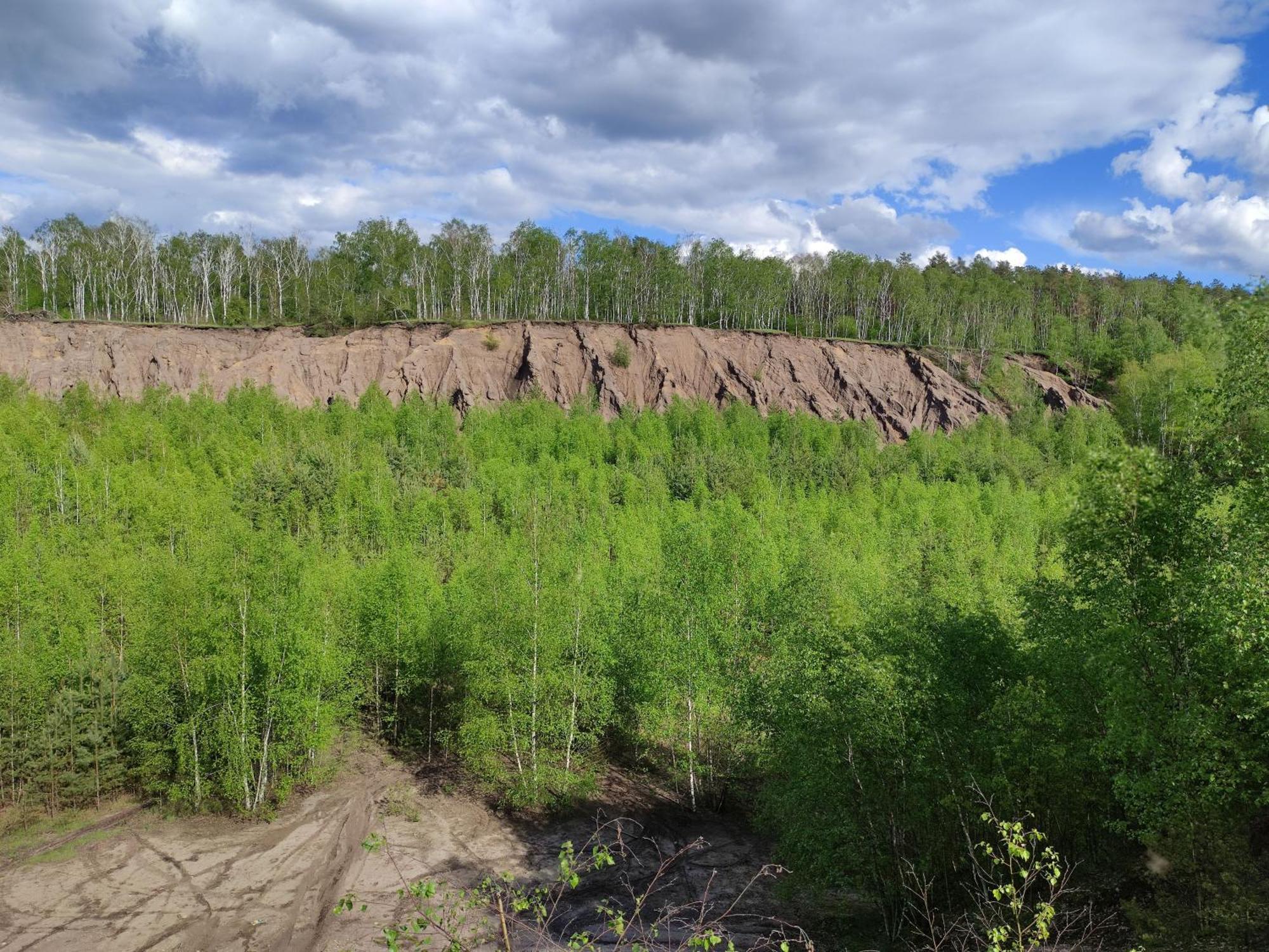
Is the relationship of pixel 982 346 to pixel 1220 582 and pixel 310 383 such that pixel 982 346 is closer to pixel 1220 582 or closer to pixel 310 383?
pixel 310 383

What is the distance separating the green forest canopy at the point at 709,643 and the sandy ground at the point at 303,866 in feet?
4.36

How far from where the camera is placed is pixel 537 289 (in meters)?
84.8

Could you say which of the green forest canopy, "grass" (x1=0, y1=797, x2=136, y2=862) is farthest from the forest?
"grass" (x1=0, y1=797, x2=136, y2=862)

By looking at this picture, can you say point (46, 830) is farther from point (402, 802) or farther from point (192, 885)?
point (402, 802)

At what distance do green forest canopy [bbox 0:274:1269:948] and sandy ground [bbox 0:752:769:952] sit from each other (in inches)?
52.3

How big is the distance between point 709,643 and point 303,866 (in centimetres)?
1306

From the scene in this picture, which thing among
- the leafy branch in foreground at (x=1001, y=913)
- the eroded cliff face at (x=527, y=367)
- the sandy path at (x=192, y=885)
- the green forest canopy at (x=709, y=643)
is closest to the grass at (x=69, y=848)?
the sandy path at (x=192, y=885)

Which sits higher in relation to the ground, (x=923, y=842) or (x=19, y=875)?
(x=923, y=842)

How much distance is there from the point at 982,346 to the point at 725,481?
47353mm

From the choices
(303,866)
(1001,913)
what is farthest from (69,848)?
(1001,913)

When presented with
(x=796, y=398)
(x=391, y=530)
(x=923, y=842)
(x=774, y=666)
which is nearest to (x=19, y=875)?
(x=774, y=666)

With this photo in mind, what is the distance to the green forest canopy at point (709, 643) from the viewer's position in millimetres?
11820

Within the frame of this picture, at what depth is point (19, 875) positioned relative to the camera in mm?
19016

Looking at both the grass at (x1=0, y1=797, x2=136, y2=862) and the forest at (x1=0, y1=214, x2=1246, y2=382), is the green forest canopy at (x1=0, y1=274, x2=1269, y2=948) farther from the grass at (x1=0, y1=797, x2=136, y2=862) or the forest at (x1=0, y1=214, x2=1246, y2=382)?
the forest at (x1=0, y1=214, x2=1246, y2=382)
